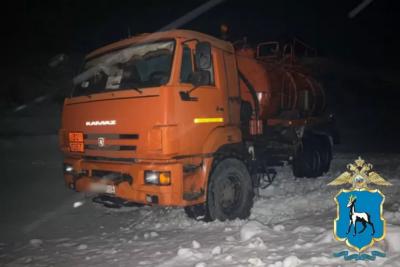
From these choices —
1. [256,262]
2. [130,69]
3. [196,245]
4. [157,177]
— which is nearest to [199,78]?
[130,69]

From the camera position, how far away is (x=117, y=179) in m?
5.55

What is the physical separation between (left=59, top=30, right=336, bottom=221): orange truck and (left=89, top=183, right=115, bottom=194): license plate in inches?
0.6

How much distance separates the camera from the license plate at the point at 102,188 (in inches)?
220

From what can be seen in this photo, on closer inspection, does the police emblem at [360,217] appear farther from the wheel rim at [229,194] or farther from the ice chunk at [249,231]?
the wheel rim at [229,194]

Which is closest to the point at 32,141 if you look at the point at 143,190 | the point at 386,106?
the point at 143,190

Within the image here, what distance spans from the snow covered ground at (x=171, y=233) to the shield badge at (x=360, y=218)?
326 mm

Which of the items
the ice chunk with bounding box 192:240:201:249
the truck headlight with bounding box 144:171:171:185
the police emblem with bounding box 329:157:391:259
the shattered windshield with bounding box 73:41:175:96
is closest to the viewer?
the police emblem with bounding box 329:157:391:259

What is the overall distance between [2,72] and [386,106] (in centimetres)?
2877

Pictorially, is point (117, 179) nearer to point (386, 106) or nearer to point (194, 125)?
point (194, 125)

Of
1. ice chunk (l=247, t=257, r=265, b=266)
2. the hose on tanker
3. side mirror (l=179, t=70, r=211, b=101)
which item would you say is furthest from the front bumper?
the hose on tanker

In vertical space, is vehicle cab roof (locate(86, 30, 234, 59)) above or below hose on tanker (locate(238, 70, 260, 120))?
above

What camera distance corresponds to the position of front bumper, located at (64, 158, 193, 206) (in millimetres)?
5152

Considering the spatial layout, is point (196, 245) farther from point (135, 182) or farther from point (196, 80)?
point (196, 80)

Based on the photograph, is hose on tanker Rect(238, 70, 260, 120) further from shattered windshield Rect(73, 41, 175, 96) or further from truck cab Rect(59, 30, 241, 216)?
shattered windshield Rect(73, 41, 175, 96)
